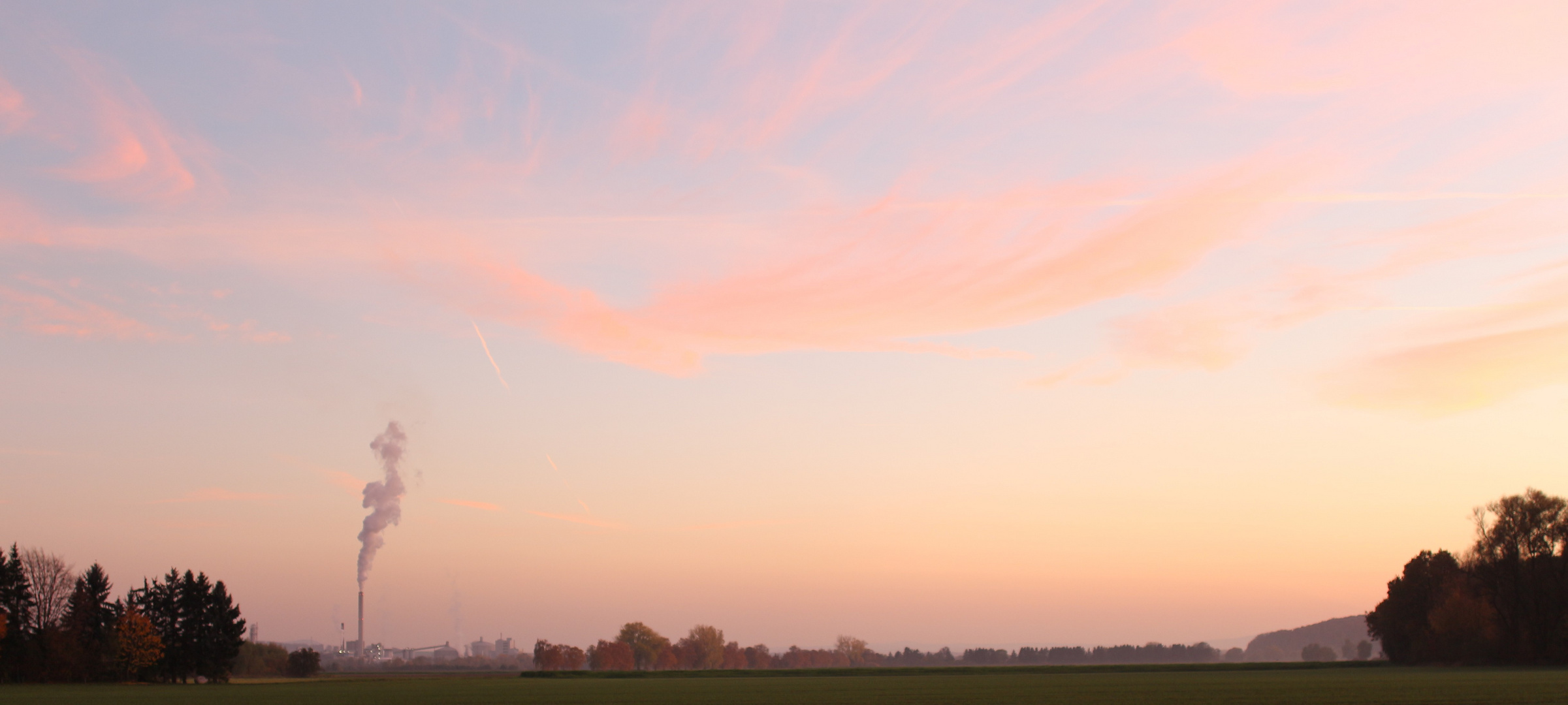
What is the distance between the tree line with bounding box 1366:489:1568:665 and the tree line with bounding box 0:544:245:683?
426ft

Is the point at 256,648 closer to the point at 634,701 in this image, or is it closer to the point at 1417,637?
the point at 634,701

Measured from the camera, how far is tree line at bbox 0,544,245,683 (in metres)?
101

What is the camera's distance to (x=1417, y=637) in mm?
111500

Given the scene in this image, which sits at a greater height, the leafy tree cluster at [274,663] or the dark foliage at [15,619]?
the dark foliage at [15,619]

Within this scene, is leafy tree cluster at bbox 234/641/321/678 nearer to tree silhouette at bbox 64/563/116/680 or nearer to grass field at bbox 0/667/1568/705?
tree silhouette at bbox 64/563/116/680

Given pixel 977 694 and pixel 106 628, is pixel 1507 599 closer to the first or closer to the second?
pixel 977 694

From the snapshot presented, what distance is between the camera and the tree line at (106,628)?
101 metres

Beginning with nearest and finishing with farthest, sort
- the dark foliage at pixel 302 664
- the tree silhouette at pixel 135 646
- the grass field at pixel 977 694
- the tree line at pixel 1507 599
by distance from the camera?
1. the grass field at pixel 977 694
2. the tree line at pixel 1507 599
3. the tree silhouette at pixel 135 646
4. the dark foliage at pixel 302 664

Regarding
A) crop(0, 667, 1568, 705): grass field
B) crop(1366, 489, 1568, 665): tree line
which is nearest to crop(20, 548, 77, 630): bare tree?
crop(0, 667, 1568, 705): grass field

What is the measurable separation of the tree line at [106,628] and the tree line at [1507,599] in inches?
5113

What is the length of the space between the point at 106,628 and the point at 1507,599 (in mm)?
144759

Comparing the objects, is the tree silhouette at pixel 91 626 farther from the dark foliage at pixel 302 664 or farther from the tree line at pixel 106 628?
the dark foliage at pixel 302 664

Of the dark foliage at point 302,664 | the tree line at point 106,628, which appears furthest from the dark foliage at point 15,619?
the dark foliage at point 302,664

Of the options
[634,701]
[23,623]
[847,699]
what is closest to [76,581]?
Result: [23,623]
